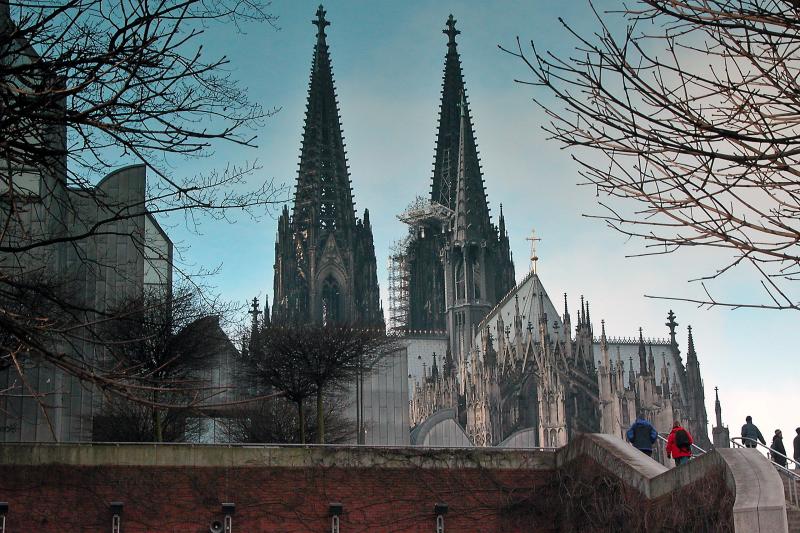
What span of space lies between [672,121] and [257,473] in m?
16.1

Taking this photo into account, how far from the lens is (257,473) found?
2416 cm

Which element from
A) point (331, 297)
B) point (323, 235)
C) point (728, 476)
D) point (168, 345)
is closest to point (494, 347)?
point (331, 297)

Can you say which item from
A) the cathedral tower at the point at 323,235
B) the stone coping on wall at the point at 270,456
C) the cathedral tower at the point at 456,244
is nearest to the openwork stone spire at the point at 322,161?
the cathedral tower at the point at 323,235

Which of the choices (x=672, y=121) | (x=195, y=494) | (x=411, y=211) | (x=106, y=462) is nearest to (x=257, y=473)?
(x=195, y=494)

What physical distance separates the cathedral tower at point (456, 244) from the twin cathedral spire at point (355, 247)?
76 mm

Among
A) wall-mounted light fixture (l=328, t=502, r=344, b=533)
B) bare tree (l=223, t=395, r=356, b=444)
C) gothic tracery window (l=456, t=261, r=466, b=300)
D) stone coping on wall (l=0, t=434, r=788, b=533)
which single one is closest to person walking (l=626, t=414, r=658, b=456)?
stone coping on wall (l=0, t=434, r=788, b=533)

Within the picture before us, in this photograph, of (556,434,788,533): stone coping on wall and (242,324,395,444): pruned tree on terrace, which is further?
(242,324,395,444): pruned tree on terrace

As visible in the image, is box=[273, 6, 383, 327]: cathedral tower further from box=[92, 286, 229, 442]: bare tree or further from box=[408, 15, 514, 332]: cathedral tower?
box=[92, 286, 229, 442]: bare tree

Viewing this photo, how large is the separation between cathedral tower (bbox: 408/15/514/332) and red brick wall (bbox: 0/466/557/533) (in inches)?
2296

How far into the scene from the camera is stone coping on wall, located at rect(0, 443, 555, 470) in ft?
78.0

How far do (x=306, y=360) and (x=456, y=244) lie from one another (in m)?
50.8

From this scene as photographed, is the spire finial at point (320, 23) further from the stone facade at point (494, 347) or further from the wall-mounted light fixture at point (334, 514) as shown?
the wall-mounted light fixture at point (334, 514)

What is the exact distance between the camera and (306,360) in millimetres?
36094

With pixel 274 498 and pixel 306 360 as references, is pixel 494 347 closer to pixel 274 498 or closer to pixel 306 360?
pixel 306 360
